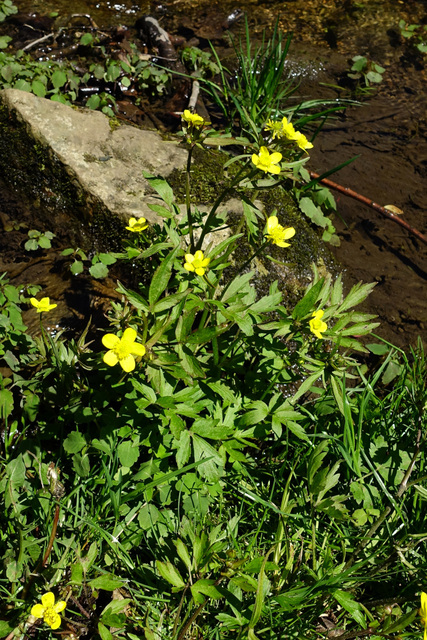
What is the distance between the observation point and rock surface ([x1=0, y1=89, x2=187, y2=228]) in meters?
3.29

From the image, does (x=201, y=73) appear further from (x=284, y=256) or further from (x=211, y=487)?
(x=211, y=487)

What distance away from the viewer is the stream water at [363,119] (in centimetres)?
360

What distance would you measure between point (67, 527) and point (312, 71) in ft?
15.1

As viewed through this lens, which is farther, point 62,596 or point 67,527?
point 67,527

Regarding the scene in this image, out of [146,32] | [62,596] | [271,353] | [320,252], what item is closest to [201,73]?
[146,32]

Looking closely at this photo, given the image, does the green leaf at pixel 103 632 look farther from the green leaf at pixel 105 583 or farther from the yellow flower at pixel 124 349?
the yellow flower at pixel 124 349

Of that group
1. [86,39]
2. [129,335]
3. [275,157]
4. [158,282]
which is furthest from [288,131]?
[86,39]

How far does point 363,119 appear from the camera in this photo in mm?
4805

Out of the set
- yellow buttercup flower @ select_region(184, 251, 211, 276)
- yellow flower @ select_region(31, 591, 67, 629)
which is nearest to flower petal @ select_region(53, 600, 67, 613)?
yellow flower @ select_region(31, 591, 67, 629)

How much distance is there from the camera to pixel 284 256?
3299mm

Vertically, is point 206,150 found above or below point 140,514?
above

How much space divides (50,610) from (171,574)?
0.42 m

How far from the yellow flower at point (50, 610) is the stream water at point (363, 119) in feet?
5.47

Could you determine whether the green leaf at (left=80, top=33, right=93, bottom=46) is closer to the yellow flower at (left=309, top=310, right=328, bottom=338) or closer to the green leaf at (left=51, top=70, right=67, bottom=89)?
the green leaf at (left=51, top=70, right=67, bottom=89)
